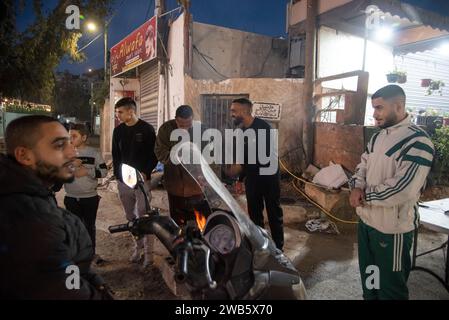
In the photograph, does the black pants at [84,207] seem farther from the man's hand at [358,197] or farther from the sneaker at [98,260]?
the man's hand at [358,197]

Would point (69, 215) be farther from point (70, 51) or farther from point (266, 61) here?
point (70, 51)

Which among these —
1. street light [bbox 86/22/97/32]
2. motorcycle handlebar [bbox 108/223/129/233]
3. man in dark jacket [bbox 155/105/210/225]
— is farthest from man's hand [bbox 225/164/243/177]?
street light [bbox 86/22/97/32]

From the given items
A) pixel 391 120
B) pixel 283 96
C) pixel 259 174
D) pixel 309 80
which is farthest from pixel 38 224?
pixel 309 80

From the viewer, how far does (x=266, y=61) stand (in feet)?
29.7

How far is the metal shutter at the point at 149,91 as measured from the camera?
31.6ft

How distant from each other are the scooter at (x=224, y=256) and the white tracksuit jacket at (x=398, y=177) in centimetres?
130

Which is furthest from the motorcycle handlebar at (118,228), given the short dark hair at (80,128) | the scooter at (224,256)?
the short dark hair at (80,128)

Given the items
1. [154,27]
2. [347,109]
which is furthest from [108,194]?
[347,109]

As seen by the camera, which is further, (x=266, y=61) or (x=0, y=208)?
(x=266, y=61)

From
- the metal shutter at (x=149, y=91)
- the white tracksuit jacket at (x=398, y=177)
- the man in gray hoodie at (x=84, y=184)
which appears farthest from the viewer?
the metal shutter at (x=149, y=91)

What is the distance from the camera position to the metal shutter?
9.64 m

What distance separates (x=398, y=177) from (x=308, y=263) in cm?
206

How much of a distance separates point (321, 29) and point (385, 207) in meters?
6.33
